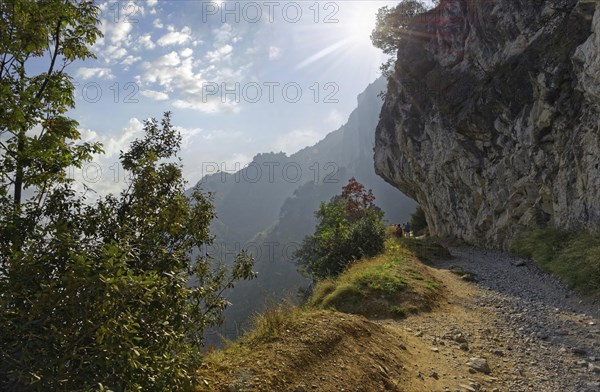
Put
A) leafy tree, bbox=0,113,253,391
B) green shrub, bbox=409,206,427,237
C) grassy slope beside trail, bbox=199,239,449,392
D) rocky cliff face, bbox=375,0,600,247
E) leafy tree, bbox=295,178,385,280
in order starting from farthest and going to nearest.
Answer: green shrub, bbox=409,206,427,237
leafy tree, bbox=295,178,385,280
rocky cliff face, bbox=375,0,600,247
grassy slope beside trail, bbox=199,239,449,392
leafy tree, bbox=0,113,253,391

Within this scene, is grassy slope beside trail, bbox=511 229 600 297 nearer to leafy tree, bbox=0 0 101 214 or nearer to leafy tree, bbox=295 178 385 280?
leafy tree, bbox=295 178 385 280

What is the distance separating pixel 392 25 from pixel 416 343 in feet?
132

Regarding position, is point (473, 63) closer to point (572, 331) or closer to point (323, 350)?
point (572, 331)

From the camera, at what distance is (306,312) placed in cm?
830

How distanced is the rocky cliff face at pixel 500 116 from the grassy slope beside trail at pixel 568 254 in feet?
3.34

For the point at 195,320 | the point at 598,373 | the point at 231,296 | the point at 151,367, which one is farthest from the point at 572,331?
the point at 231,296

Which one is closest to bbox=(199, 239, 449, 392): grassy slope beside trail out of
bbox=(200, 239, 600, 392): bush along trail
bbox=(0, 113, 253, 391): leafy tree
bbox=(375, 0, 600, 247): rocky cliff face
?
bbox=(200, 239, 600, 392): bush along trail

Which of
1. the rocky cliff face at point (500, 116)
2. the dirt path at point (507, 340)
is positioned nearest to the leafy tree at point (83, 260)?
the dirt path at point (507, 340)

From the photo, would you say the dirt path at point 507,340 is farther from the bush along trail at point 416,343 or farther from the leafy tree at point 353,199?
the leafy tree at point 353,199

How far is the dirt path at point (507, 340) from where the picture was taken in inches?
262

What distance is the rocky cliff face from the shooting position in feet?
53.3

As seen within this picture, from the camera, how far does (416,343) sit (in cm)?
829

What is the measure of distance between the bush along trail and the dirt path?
0.02 m

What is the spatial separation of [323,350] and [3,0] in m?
7.06
